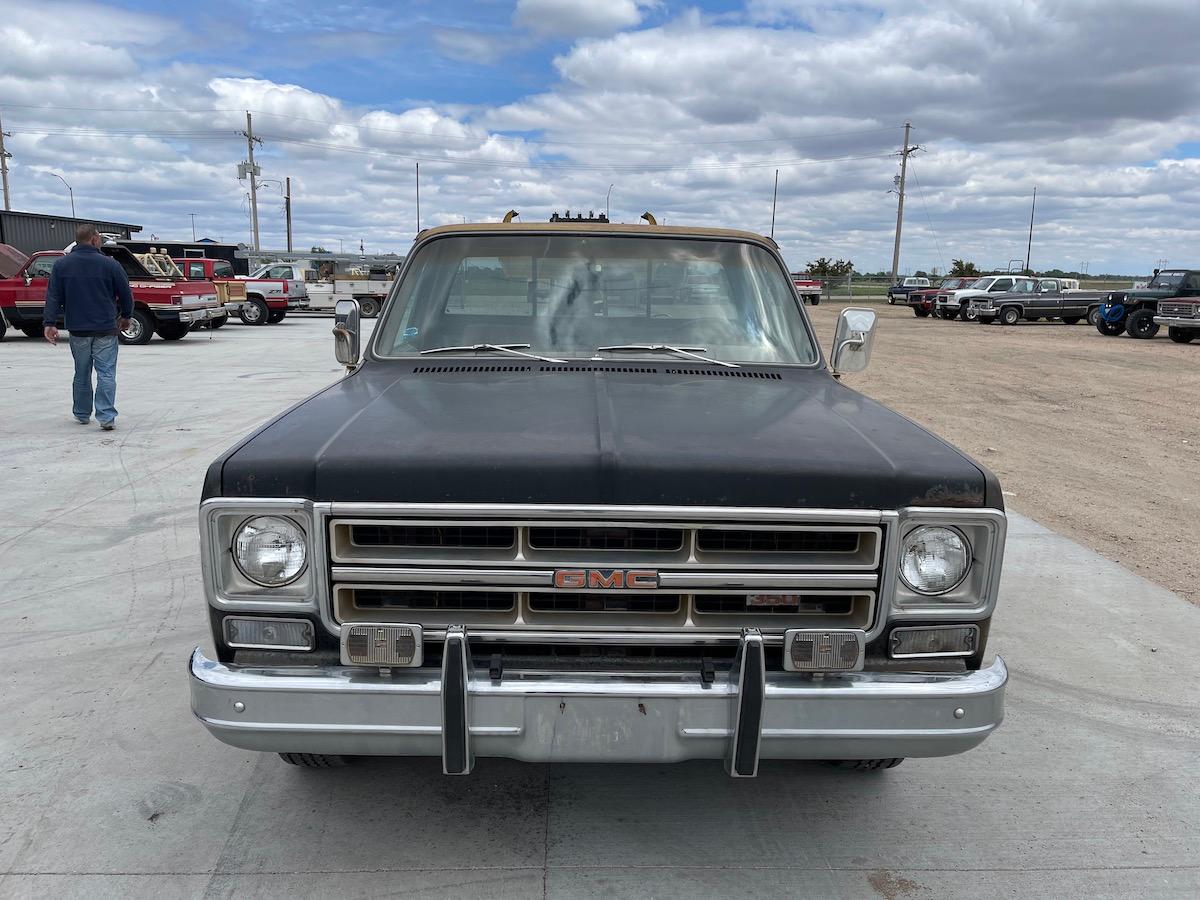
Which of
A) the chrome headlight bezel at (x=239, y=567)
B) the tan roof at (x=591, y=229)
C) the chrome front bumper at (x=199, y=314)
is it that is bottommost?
the chrome front bumper at (x=199, y=314)

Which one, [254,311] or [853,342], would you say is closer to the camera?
[853,342]

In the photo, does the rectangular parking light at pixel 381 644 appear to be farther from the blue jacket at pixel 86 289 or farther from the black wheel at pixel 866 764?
the blue jacket at pixel 86 289

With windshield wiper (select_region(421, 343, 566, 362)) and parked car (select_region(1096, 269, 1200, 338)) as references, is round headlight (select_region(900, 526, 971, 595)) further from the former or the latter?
parked car (select_region(1096, 269, 1200, 338))

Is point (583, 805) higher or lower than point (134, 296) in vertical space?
lower

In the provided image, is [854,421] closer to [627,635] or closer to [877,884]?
[627,635]

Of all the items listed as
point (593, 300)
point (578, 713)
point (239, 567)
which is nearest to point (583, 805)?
point (578, 713)

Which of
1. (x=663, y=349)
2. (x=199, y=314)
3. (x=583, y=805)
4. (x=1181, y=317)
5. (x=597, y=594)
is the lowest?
(x=583, y=805)

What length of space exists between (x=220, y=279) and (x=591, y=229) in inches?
889

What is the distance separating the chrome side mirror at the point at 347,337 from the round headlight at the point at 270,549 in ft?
5.37

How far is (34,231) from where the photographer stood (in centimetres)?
3616

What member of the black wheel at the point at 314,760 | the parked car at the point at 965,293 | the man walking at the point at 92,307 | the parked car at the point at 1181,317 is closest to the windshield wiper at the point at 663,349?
the black wheel at the point at 314,760

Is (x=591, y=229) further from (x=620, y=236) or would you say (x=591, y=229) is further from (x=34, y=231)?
(x=34, y=231)

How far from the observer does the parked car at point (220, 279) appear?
72.1 feet

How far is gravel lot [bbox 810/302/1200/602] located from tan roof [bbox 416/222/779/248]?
3.30 metres
